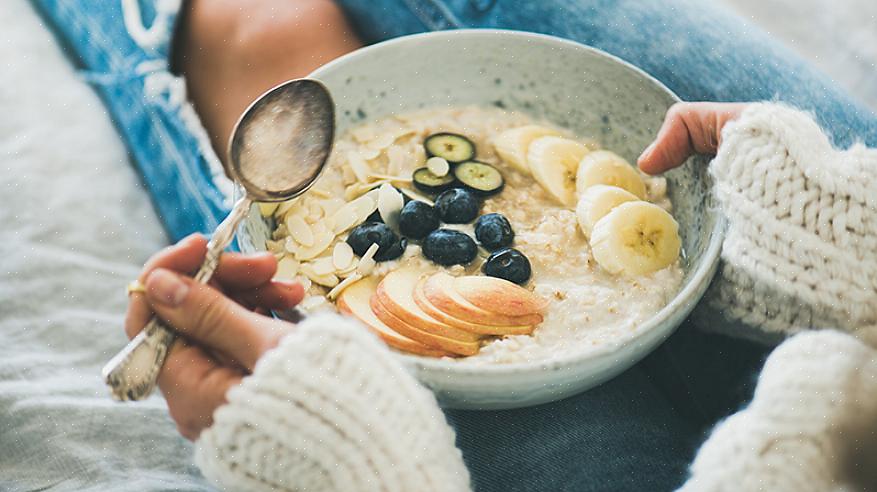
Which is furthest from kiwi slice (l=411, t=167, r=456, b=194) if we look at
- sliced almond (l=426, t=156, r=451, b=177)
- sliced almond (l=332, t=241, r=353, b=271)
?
sliced almond (l=332, t=241, r=353, b=271)

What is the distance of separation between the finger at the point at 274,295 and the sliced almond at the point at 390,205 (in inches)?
5.6

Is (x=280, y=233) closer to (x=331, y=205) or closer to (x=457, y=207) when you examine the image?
(x=331, y=205)

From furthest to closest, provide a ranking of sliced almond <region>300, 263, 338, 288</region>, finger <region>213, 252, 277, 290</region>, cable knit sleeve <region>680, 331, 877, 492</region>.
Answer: sliced almond <region>300, 263, 338, 288</region> → finger <region>213, 252, 277, 290</region> → cable knit sleeve <region>680, 331, 877, 492</region>

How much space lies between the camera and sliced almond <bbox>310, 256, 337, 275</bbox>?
74cm

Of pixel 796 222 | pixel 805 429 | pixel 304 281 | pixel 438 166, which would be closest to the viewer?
pixel 805 429

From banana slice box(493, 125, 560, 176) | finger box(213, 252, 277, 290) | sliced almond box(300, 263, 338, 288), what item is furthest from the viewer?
banana slice box(493, 125, 560, 176)

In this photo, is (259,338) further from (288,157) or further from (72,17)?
(72,17)

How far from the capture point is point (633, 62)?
92cm

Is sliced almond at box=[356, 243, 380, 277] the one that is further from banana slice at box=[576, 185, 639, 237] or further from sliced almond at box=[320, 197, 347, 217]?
banana slice at box=[576, 185, 639, 237]

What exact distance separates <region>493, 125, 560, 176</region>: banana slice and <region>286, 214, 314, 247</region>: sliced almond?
8.4 inches

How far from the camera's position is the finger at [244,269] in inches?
24.9

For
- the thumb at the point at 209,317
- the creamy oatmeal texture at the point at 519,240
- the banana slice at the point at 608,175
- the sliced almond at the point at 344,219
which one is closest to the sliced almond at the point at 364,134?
the creamy oatmeal texture at the point at 519,240

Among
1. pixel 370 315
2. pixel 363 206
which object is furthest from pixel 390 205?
pixel 370 315

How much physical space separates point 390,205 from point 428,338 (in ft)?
0.54
